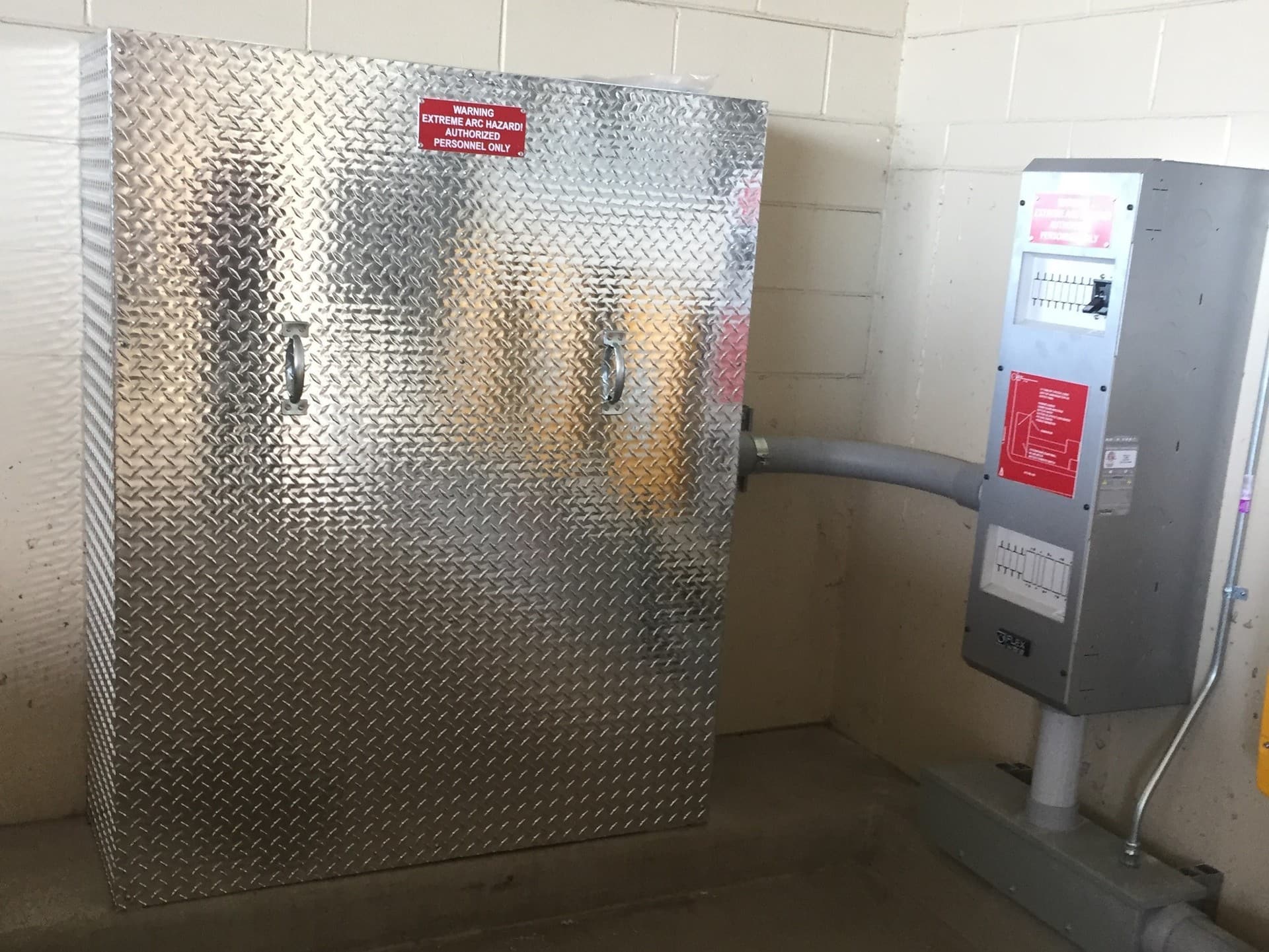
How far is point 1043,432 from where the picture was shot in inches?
102

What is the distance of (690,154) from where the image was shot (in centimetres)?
272

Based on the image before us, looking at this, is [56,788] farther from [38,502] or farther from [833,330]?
[833,330]

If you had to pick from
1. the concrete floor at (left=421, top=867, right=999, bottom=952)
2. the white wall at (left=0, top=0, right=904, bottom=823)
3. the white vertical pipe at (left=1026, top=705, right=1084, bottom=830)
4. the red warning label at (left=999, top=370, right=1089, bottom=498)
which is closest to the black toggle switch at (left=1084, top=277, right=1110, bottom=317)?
the red warning label at (left=999, top=370, right=1089, bottom=498)

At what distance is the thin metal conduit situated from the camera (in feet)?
8.25

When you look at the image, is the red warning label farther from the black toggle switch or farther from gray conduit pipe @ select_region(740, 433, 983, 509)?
gray conduit pipe @ select_region(740, 433, 983, 509)

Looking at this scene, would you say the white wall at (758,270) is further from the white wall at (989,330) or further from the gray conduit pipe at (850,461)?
the gray conduit pipe at (850,461)

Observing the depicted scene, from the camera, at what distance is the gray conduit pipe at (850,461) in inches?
122

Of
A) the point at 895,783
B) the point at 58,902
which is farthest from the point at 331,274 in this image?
the point at 895,783

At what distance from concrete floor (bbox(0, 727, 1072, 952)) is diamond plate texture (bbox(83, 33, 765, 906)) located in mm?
64

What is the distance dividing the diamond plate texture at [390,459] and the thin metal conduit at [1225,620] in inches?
38.2

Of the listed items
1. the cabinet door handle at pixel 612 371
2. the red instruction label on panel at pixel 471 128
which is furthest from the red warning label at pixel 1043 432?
the red instruction label on panel at pixel 471 128

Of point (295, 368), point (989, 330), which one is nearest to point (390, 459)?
point (295, 368)

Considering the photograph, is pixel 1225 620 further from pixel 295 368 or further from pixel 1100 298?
pixel 295 368

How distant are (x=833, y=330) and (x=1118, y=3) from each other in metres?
1.11
